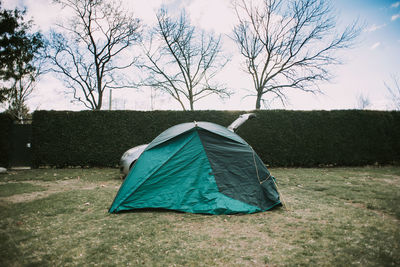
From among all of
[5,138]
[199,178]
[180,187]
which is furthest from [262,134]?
[5,138]

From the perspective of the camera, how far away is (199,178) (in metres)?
4.10

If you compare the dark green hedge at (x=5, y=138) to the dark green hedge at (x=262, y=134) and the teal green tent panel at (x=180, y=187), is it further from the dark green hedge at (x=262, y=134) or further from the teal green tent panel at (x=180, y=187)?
the teal green tent panel at (x=180, y=187)

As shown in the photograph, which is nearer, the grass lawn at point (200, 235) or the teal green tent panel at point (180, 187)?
the grass lawn at point (200, 235)

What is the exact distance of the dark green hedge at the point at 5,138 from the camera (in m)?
9.70

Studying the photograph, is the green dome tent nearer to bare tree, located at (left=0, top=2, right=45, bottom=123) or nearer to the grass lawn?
the grass lawn

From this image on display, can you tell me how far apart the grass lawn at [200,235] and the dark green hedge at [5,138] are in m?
6.65

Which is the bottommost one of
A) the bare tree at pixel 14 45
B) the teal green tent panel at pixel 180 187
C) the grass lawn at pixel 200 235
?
the grass lawn at pixel 200 235

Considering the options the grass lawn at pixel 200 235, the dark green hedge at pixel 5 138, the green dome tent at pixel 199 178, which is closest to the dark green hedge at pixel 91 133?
the dark green hedge at pixel 5 138

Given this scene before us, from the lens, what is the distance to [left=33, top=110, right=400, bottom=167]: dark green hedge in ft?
33.4

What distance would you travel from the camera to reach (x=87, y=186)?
20.7ft

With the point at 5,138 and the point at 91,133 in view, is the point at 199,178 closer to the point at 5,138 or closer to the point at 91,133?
the point at 91,133

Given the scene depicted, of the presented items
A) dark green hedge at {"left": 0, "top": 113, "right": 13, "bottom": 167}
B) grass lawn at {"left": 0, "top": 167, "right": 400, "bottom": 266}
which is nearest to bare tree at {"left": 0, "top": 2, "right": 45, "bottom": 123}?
dark green hedge at {"left": 0, "top": 113, "right": 13, "bottom": 167}

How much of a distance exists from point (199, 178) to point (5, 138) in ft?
34.7

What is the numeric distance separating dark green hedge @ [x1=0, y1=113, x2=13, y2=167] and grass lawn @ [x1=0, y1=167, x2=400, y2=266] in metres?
6.65
